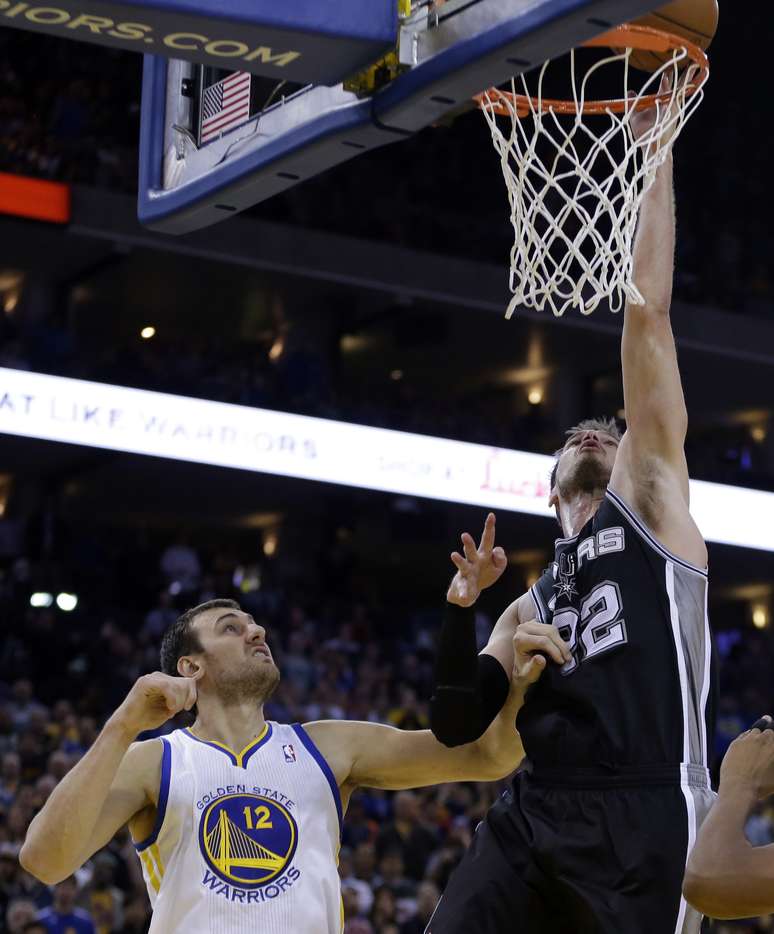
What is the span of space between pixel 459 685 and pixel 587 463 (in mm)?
662

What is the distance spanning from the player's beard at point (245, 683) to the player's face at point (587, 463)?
91 cm

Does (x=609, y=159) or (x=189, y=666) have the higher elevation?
(x=609, y=159)

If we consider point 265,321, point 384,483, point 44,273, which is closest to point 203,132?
point 384,483

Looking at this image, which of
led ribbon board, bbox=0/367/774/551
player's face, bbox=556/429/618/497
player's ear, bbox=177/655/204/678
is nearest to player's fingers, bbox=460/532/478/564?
player's face, bbox=556/429/618/497

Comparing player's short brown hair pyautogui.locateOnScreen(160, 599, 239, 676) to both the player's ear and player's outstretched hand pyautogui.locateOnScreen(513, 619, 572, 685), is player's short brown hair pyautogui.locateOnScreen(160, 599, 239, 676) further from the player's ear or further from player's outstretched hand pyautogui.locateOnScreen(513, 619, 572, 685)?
player's outstretched hand pyautogui.locateOnScreen(513, 619, 572, 685)

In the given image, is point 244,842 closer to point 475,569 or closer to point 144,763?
point 144,763

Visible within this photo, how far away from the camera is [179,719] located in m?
11.5

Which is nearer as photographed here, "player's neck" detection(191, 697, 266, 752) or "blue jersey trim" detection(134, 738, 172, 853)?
"blue jersey trim" detection(134, 738, 172, 853)

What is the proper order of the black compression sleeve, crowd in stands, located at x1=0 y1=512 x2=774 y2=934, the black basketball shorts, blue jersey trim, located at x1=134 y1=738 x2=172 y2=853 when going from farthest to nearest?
Result: crowd in stands, located at x1=0 y1=512 x2=774 y2=934
blue jersey trim, located at x1=134 y1=738 x2=172 y2=853
the black compression sleeve
the black basketball shorts

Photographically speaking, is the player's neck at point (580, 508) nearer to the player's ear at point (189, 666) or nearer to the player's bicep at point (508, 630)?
the player's bicep at point (508, 630)

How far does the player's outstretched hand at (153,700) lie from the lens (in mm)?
3625

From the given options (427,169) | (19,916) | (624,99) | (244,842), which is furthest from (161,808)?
(427,169)

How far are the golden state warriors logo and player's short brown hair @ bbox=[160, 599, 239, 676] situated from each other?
0.46 meters

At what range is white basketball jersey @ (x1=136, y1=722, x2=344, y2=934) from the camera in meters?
3.78
